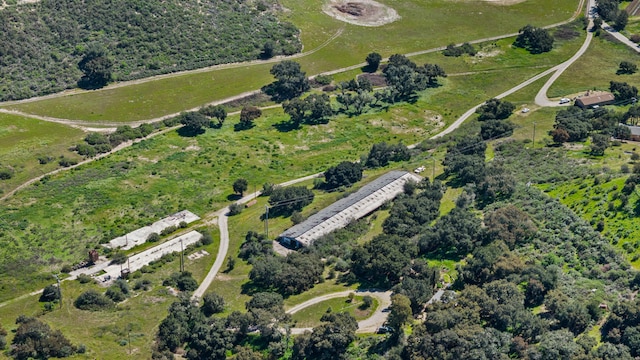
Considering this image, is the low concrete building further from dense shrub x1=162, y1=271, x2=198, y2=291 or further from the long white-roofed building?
the long white-roofed building

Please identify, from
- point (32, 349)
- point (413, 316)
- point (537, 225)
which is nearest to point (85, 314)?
point (32, 349)

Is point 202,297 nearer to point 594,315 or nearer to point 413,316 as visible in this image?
point 413,316

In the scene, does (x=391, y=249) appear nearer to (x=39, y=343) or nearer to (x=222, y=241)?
(x=222, y=241)


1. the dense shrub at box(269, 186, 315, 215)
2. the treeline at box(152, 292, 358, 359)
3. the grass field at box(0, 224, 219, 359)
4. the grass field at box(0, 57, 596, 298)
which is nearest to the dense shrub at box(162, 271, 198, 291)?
the grass field at box(0, 224, 219, 359)

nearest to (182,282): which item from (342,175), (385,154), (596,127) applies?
(342,175)

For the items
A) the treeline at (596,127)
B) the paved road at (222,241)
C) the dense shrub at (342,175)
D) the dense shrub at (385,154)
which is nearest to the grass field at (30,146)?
the paved road at (222,241)

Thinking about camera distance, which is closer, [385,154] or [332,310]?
[332,310]
